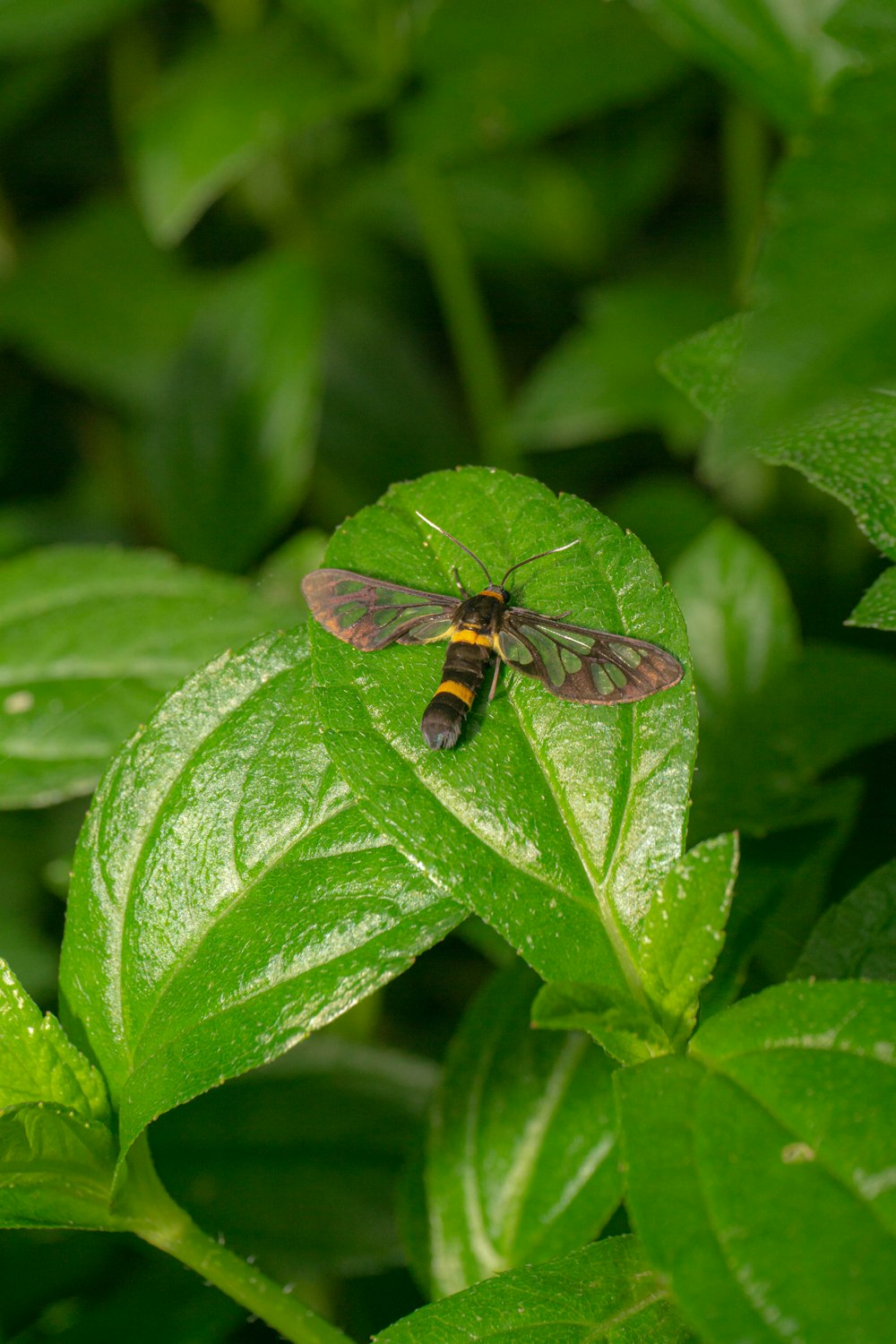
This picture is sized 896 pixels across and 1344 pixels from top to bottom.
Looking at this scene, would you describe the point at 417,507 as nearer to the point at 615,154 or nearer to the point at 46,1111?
the point at 46,1111

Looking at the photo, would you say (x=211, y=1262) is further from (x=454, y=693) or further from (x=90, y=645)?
(x=90, y=645)

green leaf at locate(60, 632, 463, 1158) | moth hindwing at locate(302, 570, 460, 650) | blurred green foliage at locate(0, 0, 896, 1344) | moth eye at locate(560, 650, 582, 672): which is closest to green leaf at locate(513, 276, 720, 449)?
blurred green foliage at locate(0, 0, 896, 1344)

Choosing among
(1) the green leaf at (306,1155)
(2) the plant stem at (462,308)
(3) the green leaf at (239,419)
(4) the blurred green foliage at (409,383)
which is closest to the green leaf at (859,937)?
(4) the blurred green foliage at (409,383)

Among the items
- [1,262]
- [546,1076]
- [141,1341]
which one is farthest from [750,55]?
[1,262]

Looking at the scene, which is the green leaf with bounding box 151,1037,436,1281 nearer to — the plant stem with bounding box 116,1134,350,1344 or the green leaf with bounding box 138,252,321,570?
the plant stem with bounding box 116,1134,350,1344

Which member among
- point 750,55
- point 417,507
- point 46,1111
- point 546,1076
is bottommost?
point 546,1076

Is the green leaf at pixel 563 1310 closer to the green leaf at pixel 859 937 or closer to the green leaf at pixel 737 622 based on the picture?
the green leaf at pixel 859 937
